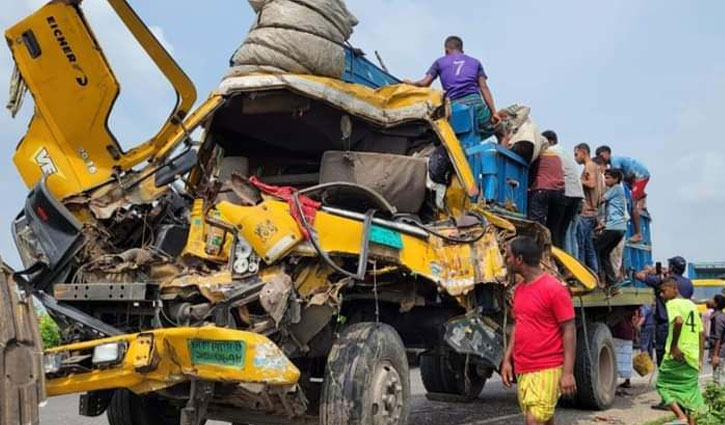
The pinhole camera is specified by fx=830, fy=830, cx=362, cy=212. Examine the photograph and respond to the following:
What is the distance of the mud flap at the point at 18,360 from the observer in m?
→ 3.95

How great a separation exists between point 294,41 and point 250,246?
196 centimetres

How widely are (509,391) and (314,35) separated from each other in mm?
6462

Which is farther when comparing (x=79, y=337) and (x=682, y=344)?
(x=682, y=344)

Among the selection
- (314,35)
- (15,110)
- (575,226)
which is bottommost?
A: (575,226)

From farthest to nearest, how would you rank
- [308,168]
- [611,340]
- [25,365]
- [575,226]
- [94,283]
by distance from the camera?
[611,340] → [575,226] → [308,168] → [94,283] → [25,365]

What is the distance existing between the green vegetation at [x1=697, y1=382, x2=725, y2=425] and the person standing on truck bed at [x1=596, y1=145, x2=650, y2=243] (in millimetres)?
3960

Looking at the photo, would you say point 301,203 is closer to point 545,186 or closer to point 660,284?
point 545,186

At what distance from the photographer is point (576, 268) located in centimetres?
771

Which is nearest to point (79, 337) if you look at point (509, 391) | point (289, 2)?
point (289, 2)

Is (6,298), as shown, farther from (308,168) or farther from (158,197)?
(308,168)

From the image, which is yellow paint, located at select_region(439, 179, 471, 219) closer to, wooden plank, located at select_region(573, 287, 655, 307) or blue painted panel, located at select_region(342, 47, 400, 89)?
blue painted panel, located at select_region(342, 47, 400, 89)

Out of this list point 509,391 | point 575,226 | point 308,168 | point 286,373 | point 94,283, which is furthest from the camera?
point 509,391

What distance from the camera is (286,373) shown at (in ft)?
15.1

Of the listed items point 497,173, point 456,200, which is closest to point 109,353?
point 456,200
